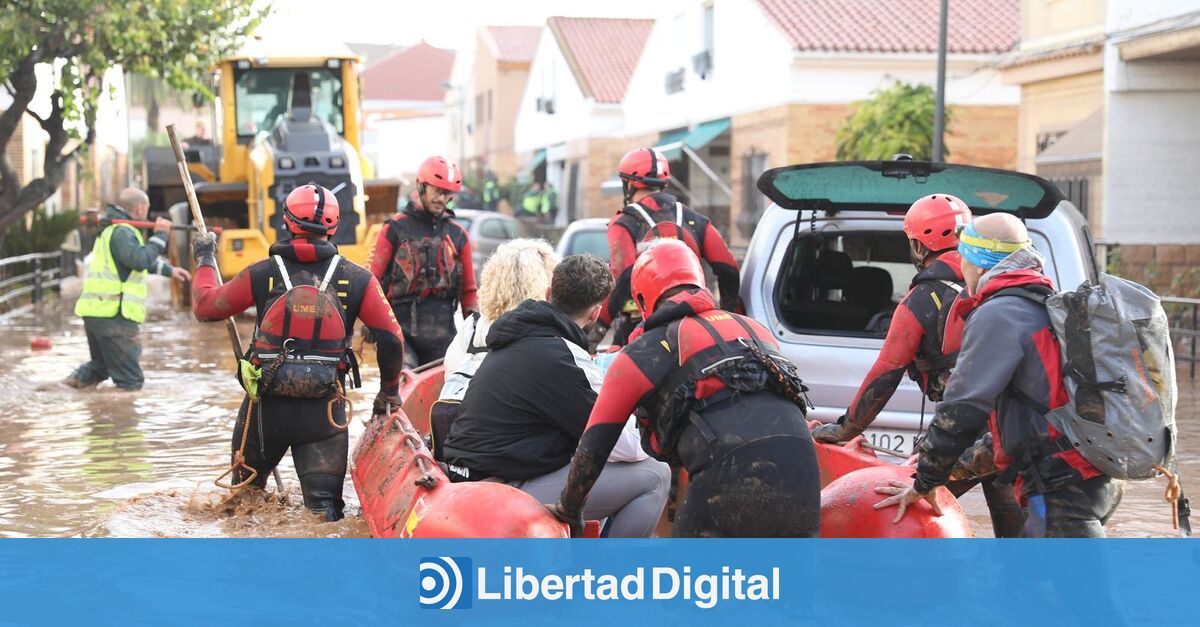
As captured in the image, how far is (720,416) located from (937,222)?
1.80 meters

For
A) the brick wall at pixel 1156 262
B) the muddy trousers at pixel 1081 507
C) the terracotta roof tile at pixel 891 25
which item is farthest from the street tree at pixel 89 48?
the muddy trousers at pixel 1081 507

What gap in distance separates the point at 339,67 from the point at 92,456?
1151 cm

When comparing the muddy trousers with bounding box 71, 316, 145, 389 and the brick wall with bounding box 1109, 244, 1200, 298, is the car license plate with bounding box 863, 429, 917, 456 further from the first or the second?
the brick wall with bounding box 1109, 244, 1200, 298

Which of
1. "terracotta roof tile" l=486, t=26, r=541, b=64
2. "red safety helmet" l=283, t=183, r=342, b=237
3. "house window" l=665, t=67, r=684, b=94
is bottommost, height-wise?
"red safety helmet" l=283, t=183, r=342, b=237

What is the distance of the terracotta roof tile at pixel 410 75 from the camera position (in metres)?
99.6

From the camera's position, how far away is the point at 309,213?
706 centimetres

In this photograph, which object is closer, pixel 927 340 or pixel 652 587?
pixel 652 587

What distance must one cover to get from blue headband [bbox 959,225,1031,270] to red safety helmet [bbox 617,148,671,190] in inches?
149

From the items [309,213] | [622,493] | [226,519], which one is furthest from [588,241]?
[622,493]

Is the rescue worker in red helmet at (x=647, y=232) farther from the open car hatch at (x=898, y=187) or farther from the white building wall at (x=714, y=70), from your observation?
the white building wall at (x=714, y=70)

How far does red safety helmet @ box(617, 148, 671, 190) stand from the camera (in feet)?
29.2

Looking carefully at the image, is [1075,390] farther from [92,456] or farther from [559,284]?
[92,456]

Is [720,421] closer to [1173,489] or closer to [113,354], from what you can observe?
[1173,489]

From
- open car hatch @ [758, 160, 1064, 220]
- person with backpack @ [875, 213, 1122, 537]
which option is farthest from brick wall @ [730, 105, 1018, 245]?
person with backpack @ [875, 213, 1122, 537]
